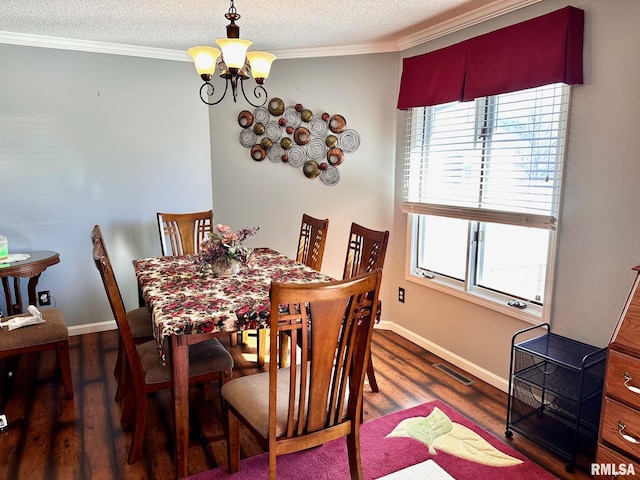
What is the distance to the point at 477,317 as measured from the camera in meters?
2.95

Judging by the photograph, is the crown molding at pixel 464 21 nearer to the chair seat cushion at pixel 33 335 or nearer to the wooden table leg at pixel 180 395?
the wooden table leg at pixel 180 395

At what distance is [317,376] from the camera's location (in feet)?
5.26

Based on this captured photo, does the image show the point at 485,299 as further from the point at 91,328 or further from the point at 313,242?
the point at 91,328

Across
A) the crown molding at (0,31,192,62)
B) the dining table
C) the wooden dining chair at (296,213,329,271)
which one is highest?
the crown molding at (0,31,192,62)

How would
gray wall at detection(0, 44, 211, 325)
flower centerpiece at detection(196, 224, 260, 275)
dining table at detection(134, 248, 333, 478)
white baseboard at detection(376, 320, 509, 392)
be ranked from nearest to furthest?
1. dining table at detection(134, 248, 333, 478)
2. flower centerpiece at detection(196, 224, 260, 275)
3. white baseboard at detection(376, 320, 509, 392)
4. gray wall at detection(0, 44, 211, 325)

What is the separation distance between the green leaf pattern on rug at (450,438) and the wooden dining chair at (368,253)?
390 mm

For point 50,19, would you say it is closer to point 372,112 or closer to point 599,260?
point 372,112

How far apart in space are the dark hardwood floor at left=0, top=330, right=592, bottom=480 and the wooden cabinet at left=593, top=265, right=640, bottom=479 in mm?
340

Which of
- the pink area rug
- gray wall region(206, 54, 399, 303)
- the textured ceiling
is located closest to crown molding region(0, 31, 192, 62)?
the textured ceiling

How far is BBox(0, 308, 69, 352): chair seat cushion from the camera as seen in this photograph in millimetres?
2482

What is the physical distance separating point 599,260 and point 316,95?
8.04 feet

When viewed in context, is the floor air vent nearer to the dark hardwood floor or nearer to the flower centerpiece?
the dark hardwood floor

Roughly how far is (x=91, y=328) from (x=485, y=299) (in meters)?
3.15

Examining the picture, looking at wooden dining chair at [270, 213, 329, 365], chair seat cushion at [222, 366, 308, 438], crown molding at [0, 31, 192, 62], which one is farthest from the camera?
crown molding at [0, 31, 192, 62]
